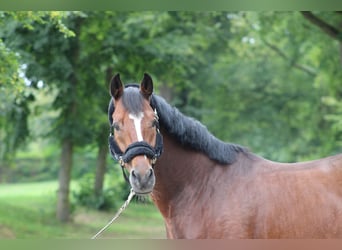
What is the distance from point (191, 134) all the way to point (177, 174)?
0.29 metres

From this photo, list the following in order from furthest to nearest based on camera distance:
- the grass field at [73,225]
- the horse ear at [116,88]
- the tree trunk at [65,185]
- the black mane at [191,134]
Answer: the tree trunk at [65,185] → the grass field at [73,225] → the black mane at [191,134] → the horse ear at [116,88]

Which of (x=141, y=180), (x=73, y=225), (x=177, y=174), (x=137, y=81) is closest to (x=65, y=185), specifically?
(x=73, y=225)

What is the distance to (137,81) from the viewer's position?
12.2 metres

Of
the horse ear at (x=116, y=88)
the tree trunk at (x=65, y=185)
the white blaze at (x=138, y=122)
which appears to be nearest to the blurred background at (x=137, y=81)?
the tree trunk at (x=65, y=185)

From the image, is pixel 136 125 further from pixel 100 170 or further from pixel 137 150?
pixel 100 170

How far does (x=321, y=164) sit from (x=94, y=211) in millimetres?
11252

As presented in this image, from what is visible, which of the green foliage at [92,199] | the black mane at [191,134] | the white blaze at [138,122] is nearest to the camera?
the white blaze at [138,122]

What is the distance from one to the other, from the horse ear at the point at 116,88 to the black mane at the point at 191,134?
112 mm

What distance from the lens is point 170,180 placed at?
12.1 ft

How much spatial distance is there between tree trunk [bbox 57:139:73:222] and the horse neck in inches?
362

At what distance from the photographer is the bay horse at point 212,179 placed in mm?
3350

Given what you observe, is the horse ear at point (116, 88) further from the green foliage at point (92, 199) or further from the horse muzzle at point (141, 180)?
the green foliage at point (92, 199)

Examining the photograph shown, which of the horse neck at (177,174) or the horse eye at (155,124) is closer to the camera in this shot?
the horse eye at (155,124)

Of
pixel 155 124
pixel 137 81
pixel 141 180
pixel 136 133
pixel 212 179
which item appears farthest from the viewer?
pixel 137 81
